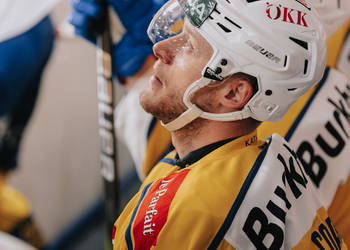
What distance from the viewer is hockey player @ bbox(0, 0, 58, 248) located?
1.55 meters

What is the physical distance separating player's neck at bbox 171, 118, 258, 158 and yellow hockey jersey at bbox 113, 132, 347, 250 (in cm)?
2

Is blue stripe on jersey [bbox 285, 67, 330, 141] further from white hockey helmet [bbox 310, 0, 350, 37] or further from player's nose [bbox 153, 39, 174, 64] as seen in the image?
player's nose [bbox 153, 39, 174, 64]

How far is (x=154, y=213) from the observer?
71cm

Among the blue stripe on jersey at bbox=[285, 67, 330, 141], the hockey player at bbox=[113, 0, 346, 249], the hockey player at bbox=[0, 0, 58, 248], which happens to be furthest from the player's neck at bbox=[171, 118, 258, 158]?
the hockey player at bbox=[0, 0, 58, 248]

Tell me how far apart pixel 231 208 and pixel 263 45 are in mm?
246

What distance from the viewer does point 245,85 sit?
2.48ft

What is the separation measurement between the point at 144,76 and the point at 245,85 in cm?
57

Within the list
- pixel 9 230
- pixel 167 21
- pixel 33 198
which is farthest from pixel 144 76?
pixel 33 198

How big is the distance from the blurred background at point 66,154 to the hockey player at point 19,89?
Result: 11 cm

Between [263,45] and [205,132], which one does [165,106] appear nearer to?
[205,132]

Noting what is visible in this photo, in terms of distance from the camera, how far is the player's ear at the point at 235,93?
756 millimetres

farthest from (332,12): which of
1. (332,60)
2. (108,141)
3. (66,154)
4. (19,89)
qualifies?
(66,154)

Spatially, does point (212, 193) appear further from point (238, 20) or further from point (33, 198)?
point (33, 198)

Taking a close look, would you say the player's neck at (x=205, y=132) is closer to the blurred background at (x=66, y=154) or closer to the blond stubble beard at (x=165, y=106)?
the blond stubble beard at (x=165, y=106)
